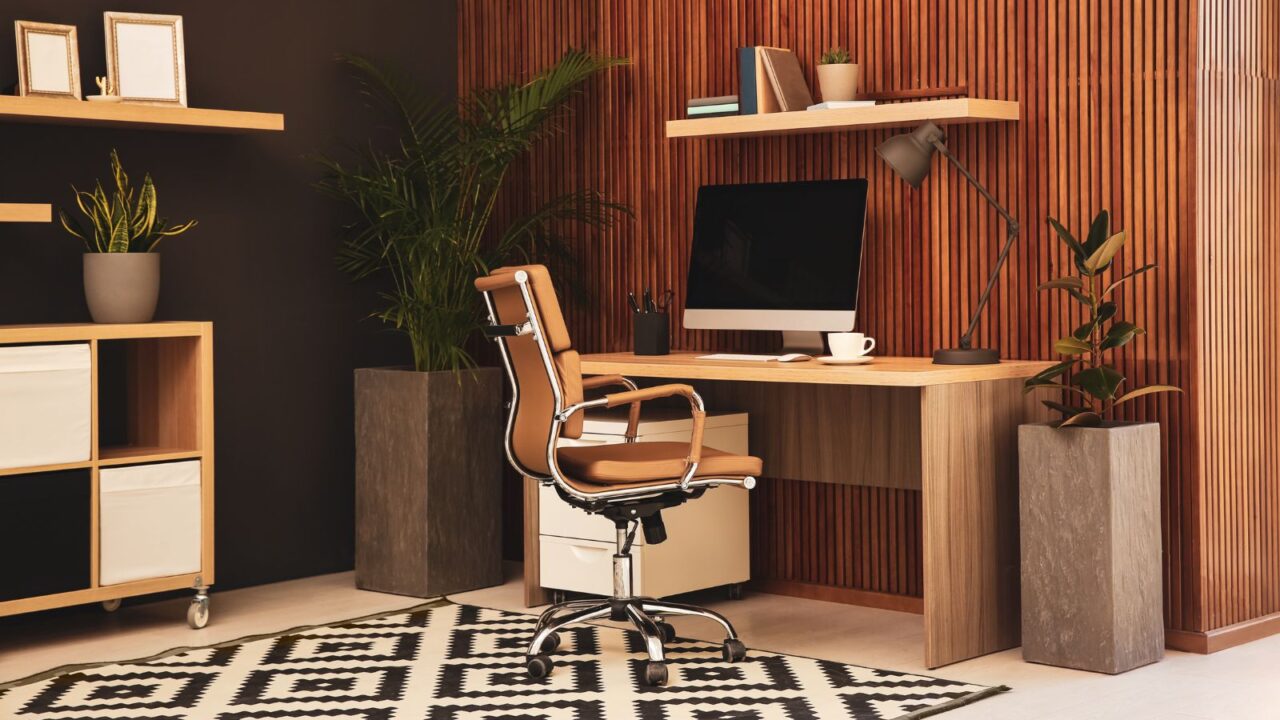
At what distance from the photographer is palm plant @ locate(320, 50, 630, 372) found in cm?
554

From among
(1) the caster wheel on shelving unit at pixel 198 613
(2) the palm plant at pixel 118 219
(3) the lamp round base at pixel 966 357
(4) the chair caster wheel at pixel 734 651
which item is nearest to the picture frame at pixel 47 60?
(2) the palm plant at pixel 118 219

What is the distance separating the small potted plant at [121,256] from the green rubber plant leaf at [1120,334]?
297 centimetres

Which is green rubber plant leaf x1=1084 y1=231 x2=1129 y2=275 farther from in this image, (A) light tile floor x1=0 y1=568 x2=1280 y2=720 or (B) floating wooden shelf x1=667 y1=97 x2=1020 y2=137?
(A) light tile floor x1=0 y1=568 x2=1280 y2=720

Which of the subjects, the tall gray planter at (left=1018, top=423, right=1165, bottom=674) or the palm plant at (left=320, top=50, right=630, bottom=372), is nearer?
the tall gray planter at (left=1018, top=423, right=1165, bottom=674)

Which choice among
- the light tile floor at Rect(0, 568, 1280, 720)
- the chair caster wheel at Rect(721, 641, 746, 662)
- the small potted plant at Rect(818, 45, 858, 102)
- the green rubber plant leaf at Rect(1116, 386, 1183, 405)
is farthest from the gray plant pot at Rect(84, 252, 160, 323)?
the green rubber plant leaf at Rect(1116, 386, 1183, 405)

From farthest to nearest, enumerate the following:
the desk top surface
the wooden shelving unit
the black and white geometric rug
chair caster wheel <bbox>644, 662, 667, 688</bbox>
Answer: the wooden shelving unit < the desk top surface < chair caster wheel <bbox>644, 662, 667, 688</bbox> < the black and white geometric rug

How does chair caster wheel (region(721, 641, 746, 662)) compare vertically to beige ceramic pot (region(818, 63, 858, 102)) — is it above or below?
below

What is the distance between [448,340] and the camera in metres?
5.56

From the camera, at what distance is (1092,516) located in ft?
13.8

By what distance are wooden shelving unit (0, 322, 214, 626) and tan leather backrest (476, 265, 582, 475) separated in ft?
3.95

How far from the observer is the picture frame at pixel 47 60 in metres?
4.94

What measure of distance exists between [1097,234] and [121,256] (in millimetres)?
2986

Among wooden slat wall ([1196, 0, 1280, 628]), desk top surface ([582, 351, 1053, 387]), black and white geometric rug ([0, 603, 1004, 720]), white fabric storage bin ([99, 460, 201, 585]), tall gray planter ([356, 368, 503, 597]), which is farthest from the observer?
tall gray planter ([356, 368, 503, 597])

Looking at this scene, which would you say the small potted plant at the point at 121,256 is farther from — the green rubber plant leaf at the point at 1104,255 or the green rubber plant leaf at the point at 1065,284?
the green rubber plant leaf at the point at 1104,255
